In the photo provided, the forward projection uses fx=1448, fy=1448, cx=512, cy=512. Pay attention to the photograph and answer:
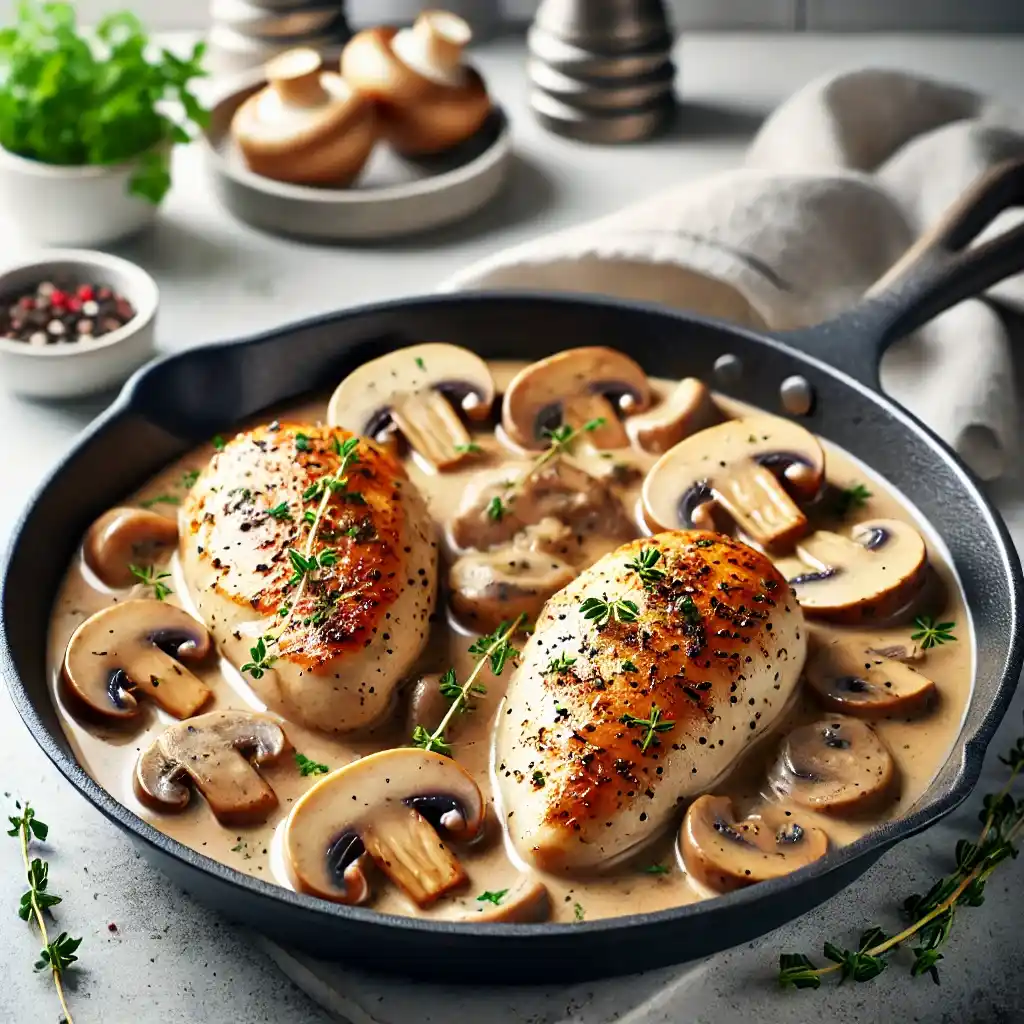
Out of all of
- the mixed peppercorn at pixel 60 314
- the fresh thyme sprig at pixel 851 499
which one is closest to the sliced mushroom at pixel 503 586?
the fresh thyme sprig at pixel 851 499

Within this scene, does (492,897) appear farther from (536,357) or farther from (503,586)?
(536,357)

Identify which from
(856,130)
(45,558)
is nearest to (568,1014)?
(45,558)

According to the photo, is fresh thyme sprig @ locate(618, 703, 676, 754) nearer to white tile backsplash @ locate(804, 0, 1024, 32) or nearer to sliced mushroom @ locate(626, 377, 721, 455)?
sliced mushroom @ locate(626, 377, 721, 455)

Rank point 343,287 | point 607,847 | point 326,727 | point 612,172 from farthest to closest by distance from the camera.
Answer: point 612,172
point 343,287
point 326,727
point 607,847

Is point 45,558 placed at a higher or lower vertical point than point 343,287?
higher

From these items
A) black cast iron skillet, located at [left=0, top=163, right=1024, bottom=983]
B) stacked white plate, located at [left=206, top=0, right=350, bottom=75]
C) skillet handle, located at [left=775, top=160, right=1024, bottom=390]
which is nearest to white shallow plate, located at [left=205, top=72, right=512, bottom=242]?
stacked white plate, located at [left=206, top=0, right=350, bottom=75]

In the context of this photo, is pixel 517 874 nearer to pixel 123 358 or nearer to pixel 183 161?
pixel 123 358
